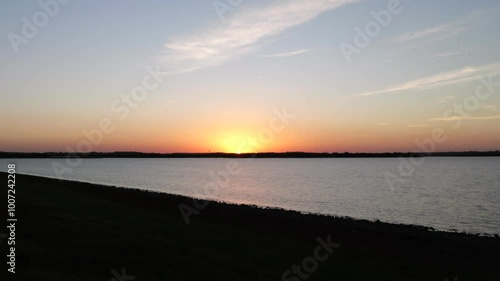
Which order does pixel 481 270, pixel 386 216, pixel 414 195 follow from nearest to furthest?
pixel 481 270
pixel 386 216
pixel 414 195

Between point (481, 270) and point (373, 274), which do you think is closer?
point (373, 274)

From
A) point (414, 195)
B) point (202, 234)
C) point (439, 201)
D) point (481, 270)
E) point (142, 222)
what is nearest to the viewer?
point (481, 270)

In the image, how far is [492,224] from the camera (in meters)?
36.4

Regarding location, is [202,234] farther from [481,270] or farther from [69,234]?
[481,270]

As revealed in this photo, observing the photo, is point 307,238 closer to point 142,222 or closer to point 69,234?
point 142,222

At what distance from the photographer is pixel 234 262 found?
14891 mm

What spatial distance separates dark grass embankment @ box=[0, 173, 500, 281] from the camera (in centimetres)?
1280

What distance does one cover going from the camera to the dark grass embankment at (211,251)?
504 inches

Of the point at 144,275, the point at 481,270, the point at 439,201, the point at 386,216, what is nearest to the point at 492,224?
the point at 386,216

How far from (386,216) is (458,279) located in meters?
27.8

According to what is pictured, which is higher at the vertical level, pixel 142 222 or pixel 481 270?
pixel 142 222

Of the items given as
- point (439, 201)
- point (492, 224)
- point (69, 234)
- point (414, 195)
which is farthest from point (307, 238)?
point (414, 195)

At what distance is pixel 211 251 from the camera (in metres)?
16.4

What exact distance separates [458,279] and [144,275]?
36.2 ft
